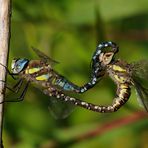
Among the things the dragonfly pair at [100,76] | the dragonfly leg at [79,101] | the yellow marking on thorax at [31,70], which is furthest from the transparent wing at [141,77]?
the yellow marking on thorax at [31,70]

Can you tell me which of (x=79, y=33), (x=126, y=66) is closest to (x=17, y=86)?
(x=126, y=66)

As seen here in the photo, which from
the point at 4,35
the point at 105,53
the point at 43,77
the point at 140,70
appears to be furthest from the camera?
the point at 140,70

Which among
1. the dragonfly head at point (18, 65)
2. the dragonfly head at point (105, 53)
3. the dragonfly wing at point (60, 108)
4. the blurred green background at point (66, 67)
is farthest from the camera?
the blurred green background at point (66, 67)

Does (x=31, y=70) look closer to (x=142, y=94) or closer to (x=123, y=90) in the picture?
(x=123, y=90)

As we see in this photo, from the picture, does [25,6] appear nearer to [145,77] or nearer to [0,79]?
[145,77]

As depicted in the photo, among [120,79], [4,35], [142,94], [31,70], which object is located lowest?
[142,94]

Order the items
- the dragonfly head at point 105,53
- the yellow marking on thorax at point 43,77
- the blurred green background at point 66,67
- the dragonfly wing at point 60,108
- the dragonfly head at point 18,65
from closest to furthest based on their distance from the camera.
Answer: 1. the dragonfly head at point 18,65
2. the yellow marking on thorax at point 43,77
3. the dragonfly head at point 105,53
4. the dragonfly wing at point 60,108
5. the blurred green background at point 66,67

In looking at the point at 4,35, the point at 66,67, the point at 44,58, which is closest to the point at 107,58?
the point at 44,58

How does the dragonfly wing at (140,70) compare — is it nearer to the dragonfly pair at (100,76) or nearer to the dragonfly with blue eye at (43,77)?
the dragonfly pair at (100,76)
